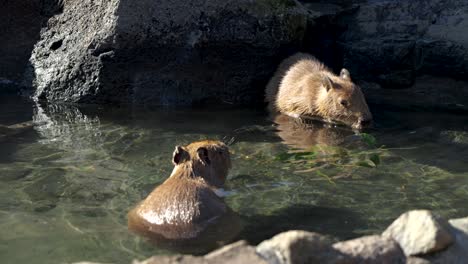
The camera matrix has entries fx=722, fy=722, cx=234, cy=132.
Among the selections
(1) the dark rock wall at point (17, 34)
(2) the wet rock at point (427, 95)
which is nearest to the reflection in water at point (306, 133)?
(2) the wet rock at point (427, 95)

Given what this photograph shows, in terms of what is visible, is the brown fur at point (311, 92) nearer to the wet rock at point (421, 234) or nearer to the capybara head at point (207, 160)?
the capybara head at point (207, 160)

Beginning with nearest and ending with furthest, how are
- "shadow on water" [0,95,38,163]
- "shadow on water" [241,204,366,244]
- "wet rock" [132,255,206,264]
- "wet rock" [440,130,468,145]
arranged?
"wet rock" [132,255,206,264], "shadow on water" [241,204,366,244], "shadow on water" [0,95,38,163], "wet rock" [440,130,468,145]

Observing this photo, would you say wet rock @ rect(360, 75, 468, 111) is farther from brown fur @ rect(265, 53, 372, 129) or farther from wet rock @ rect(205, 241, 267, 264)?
wet rock @ rect(205, 241, 267, 264)

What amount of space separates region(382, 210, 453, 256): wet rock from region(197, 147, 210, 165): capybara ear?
209 cm

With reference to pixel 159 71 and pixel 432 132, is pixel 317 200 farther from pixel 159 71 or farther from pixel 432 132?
pixel 159 71

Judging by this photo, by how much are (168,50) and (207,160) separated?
3.12 meters

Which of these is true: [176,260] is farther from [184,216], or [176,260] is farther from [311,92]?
[311,92]

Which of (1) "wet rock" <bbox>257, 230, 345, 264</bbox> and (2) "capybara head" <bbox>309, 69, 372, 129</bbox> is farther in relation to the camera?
(2) "capybara head" <bbox>309, 69, 372, 129</bbox>

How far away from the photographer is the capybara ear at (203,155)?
5.36 m

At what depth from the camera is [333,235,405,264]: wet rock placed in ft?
11.2

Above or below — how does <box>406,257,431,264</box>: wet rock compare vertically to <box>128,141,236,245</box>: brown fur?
above

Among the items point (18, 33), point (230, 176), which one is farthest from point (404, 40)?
point (18, 33)

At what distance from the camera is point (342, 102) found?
8109mm

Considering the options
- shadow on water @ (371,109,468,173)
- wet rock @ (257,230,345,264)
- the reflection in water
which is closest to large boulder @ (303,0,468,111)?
shadow on water @ (371,109,468,173)
